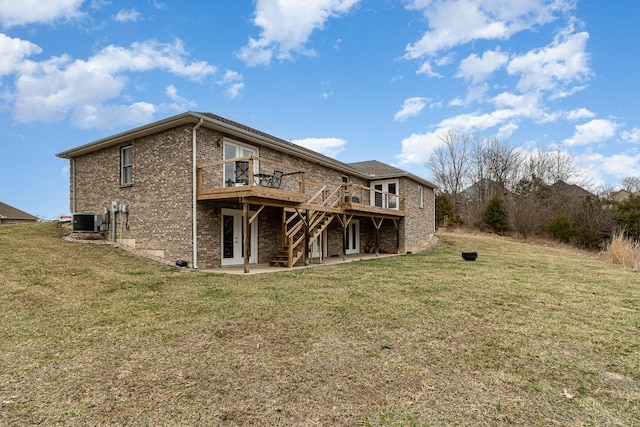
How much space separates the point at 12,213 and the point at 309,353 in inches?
1526

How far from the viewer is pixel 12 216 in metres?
30.8

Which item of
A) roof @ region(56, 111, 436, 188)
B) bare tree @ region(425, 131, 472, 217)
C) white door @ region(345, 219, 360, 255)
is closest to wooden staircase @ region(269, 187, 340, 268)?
roof @ region(56, 111, 436, 188)

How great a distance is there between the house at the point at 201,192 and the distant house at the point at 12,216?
22.1 m

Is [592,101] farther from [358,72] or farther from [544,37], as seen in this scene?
[358,72]

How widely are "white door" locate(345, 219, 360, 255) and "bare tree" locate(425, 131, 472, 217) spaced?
61.6 feet

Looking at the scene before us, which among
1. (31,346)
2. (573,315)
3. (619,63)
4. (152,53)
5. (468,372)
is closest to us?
(468,372)

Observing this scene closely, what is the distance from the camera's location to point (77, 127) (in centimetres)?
1453

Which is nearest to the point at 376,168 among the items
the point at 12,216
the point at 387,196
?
the point at 387,196

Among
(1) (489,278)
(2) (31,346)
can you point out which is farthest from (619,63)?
(2) (31,346)

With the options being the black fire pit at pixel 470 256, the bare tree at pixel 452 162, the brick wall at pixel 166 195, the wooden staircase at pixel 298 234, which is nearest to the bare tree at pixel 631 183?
the bare tree at pixel 452 162

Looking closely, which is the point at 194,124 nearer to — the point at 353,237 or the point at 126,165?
the point at 126,165

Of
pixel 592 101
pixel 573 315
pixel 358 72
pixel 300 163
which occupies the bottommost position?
pixel 573 315

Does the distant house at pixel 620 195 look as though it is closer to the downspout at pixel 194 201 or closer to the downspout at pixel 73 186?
the downspout at pixel 194 201

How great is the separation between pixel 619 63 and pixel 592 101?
344 cm
